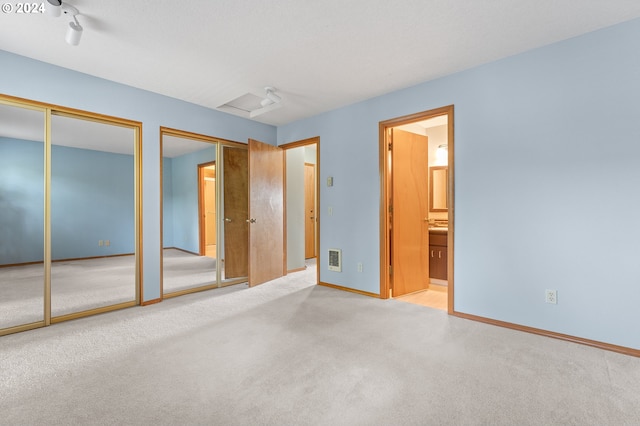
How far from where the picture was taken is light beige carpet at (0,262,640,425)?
5.10 ft

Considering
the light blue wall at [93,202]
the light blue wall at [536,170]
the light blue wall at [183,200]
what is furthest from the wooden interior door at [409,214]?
the light blue wall at [183,200]

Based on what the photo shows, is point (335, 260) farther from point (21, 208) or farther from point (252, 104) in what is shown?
point (21, 208)

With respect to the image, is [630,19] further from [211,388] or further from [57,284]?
[57,284]

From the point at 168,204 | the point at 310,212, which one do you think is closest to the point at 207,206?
the point at 168,204

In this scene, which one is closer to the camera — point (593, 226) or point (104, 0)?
point (104, 0)

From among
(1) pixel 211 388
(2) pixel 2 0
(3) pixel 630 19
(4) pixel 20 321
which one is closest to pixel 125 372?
(1) pixel 211 388

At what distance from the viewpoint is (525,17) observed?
211 cm

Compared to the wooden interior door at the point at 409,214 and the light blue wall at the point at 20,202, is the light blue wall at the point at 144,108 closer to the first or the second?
the light blue wall at the point at 20,202

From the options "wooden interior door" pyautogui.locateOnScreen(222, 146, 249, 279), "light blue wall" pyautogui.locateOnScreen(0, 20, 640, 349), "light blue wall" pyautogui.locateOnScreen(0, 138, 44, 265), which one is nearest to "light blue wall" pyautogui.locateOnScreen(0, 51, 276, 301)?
"light blue wall" pyautogui.locateOnScreen(0, 20, 640, 349)

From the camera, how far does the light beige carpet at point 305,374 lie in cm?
156

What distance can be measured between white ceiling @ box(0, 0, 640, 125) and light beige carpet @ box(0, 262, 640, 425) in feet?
8.05

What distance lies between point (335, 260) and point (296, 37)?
2.75 meters

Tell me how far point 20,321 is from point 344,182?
147 inches

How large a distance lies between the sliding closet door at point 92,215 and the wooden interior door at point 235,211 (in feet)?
4.07
